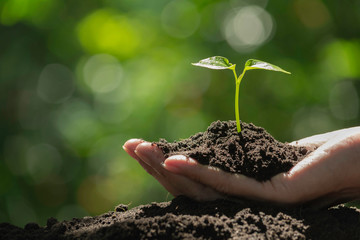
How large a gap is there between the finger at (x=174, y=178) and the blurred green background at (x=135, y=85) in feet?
9.11

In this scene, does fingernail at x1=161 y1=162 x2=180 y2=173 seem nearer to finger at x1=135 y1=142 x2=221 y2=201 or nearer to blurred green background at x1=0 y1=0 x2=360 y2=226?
finger at x1=135 y1=142 x2=221 y2=201

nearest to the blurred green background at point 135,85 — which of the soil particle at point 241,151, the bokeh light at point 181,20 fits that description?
the bokeh light at point 181,20

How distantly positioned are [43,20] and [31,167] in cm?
200

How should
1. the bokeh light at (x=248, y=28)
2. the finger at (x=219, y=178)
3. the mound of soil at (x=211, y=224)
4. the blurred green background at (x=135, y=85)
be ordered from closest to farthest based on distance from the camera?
the mound of soil at (x=211, y=224) → the finger at (x=219, y=178) → the blurred green background at (x=135, y=85) → the bokeh light at (x=248, y=28)

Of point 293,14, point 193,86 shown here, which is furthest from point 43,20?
point 293,14

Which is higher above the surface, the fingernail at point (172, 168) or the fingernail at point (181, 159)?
the fingernail at point (181, 159)

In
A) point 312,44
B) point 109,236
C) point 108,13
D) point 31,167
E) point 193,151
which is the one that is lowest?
point 31,167

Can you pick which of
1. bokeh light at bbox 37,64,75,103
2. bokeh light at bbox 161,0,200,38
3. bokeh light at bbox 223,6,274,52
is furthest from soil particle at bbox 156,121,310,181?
bokeh light at bbox 37,64,75,103

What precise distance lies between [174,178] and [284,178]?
0.53 m

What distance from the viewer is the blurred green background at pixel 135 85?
4672mm

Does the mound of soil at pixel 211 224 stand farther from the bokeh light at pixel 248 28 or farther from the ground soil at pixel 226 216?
the bokeh light at pixel 248 28

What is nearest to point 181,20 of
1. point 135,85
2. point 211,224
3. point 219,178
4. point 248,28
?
point 248,28

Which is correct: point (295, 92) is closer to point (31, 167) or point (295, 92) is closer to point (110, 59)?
point (110, 59)

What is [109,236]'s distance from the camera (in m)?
1.34
